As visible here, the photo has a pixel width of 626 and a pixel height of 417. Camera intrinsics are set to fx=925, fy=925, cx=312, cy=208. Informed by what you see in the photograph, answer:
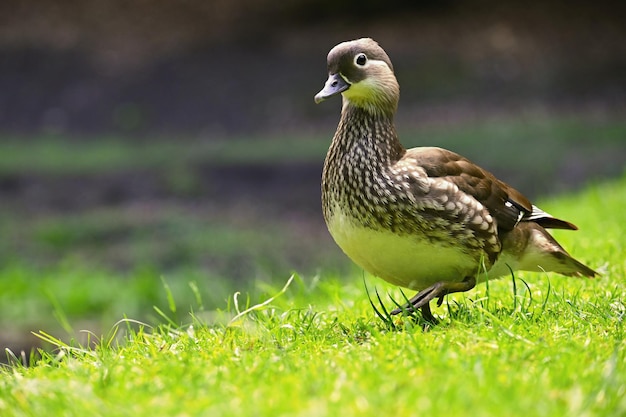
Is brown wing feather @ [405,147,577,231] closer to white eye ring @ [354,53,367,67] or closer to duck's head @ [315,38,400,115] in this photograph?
duck's head @ [315,38,400,115]

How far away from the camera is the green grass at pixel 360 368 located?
266 centimetres

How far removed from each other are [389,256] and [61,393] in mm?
1567

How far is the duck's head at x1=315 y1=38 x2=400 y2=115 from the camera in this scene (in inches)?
165

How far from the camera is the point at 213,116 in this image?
14.0 meters

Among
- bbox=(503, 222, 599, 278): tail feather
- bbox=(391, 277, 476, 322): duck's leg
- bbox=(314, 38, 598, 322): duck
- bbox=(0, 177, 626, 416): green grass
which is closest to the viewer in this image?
bbox=(0, 177, 626, 416): green grass

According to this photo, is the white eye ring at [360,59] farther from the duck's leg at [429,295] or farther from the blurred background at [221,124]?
the blurred background at [221,124]

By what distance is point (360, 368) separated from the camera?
3.07m

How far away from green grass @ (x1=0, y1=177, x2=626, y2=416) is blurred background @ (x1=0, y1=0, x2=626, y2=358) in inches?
94.1

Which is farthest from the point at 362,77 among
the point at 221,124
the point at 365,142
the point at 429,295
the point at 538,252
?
the point at 221,124

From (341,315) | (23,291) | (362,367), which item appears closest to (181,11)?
(23,291)

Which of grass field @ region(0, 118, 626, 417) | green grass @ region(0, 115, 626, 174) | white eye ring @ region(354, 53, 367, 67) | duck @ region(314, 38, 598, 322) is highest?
white eye ring @ region(354, 53, 367, 67)

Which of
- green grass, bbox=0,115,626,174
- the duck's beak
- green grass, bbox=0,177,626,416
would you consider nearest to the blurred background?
green grass, bbox=0,115,626,174

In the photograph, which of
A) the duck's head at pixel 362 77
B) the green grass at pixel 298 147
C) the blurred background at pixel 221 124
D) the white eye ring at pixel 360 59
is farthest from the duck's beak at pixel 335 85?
the green grass at pixel 298 147

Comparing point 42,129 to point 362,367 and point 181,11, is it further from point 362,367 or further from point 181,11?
point 362,367
